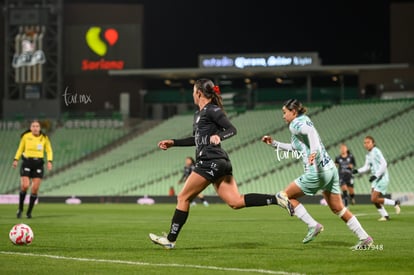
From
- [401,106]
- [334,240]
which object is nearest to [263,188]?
[401,106]

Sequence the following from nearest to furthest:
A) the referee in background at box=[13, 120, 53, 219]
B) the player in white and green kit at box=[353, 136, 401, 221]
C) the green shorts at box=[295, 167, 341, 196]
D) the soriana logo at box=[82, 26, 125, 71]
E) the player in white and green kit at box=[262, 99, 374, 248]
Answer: the player in white and green kit at box=[262, 99, 374, 248], the green shorts at box=[295, 167, 341, 196], the referee in background at box=[13, 120, 53, 219], the player in white and green kit at box=[353, 136, 401, 221], the soriana logo at box=[82, 26, 125, 71]

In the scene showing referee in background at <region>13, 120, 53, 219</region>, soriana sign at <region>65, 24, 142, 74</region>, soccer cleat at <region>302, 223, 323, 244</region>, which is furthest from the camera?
soriana sign at <region>65, 24, 142, 74</region>

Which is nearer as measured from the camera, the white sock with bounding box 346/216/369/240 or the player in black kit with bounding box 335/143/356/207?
the white sock with bounding box 346/216/369/240

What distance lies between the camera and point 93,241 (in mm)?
15219

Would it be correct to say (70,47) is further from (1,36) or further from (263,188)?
(263,188)

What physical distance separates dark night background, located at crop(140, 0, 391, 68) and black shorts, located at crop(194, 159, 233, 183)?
1999 inches

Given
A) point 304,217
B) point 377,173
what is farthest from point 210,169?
point 377,173

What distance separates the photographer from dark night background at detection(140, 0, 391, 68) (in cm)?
6272

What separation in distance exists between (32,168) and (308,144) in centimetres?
1156

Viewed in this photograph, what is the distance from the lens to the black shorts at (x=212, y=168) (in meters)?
13.1

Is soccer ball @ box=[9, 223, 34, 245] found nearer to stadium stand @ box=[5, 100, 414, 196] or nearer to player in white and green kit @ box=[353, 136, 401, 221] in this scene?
player in white and green kit @ box=[353, 136, 401, 221]

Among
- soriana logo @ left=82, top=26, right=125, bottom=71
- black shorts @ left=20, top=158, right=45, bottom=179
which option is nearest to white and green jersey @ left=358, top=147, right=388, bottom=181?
black shorts @ left=20, top=158, right=45, bottom=179

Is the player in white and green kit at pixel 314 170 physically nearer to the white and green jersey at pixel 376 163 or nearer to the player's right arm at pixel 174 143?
the player's right arm at pixel 174 143

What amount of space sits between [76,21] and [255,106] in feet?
43.9
